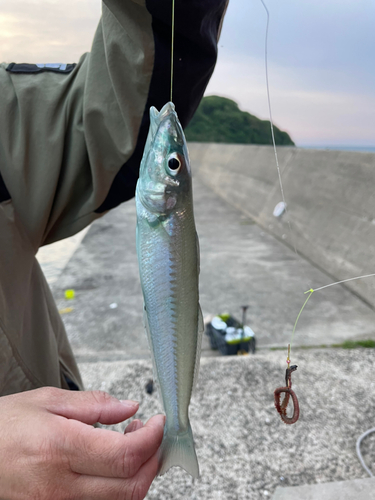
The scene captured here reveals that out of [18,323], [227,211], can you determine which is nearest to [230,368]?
[18,323]

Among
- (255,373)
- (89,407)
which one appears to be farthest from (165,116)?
(255,373)

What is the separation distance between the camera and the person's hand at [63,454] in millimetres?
812

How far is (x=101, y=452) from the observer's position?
0.83 metres

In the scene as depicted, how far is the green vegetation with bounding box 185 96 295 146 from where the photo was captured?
492 cm

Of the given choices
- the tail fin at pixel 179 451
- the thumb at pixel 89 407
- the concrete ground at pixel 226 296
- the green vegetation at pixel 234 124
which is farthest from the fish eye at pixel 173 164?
the concrete ground at pixel 226 296

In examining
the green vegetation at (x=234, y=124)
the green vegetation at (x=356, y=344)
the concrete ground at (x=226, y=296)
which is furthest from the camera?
the green vegetation at (x=234, y=124)

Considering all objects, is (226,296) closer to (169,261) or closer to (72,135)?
(72,135)

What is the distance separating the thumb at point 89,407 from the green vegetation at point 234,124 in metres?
2.07

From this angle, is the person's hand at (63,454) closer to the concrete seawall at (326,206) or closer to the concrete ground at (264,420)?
the concrete ground at (264,420)

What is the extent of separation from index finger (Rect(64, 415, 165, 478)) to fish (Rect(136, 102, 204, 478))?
16 centimetres

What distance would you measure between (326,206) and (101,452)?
16.6 ft

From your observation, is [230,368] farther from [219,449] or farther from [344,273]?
[344,273]

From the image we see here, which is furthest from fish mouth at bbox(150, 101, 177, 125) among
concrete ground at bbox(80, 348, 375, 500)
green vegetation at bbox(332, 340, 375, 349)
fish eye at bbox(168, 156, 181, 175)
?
green vegetation at bbox(332, 340, 375, 349)

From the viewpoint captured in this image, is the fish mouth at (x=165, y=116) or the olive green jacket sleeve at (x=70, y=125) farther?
the olive green jacket sleeve at (x=70, y=125)
